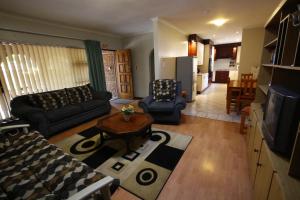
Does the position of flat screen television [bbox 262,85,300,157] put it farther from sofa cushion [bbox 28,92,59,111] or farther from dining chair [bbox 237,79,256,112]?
sofa cushion [bbox 28,92,59,111]

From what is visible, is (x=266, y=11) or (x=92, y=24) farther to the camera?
(x=92, y=24)

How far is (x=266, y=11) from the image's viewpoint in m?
3.43

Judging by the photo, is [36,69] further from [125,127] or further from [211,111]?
Result: [211,111]

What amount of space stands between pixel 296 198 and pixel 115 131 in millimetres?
1933

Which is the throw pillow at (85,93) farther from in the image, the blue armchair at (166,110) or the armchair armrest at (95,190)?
the armchair armrest at (95,190)

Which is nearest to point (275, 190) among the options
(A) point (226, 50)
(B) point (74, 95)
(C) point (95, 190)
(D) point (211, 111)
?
(C) point (95, 190)

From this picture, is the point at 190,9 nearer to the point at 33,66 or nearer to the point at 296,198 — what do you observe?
the point at 296,198

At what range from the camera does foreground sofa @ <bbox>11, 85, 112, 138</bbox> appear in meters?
2.77

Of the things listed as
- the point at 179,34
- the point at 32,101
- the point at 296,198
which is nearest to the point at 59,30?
the point at 32,101

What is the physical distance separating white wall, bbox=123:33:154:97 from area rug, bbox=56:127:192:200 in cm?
321

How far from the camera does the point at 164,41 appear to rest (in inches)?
162

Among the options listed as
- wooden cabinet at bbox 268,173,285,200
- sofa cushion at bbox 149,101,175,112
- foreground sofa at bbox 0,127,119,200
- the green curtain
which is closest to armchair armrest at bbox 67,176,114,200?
foreground sofa at bbox 0,127,119,200

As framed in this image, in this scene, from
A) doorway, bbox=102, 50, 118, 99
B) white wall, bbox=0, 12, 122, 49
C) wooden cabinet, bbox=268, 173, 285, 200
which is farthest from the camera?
doorway, bbox=102, 50, 118, 99

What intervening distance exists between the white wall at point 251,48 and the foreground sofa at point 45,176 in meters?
5.73
